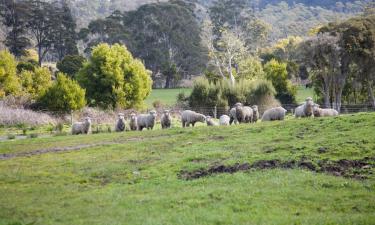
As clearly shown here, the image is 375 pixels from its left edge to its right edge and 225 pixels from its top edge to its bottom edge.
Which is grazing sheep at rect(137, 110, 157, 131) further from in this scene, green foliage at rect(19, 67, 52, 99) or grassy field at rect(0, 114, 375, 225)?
green foliage at rect(19, 67, 52, 99)

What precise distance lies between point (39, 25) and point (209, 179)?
235 ft

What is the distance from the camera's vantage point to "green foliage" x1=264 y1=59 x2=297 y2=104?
5650 cm

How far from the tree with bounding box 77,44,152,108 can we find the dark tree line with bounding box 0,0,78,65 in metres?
32.2

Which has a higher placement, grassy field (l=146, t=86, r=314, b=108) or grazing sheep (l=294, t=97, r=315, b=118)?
grassy field (l=146, t=86, r=314, b=108)

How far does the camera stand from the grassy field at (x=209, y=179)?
1098 centimetres

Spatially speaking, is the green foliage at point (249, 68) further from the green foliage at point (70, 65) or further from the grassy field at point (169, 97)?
the green foliage at point (70, 65)

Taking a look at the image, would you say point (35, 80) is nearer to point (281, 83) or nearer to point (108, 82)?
point (108, 82)

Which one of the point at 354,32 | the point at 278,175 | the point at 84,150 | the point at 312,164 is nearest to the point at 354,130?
the point at 312,164

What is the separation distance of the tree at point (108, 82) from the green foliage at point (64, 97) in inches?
206

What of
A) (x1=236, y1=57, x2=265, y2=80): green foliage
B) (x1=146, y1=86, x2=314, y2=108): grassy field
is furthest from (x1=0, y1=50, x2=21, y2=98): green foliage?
(x1=236, y1=57, x2=265, y2=80): green foliage

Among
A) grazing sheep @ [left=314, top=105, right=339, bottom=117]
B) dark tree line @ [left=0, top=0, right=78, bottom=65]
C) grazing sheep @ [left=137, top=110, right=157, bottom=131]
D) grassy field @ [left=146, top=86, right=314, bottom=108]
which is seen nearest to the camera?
grazing sheep @ [left=314, top=105, right=339, bottom=117]

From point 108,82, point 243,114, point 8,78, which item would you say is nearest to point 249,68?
point 108,82

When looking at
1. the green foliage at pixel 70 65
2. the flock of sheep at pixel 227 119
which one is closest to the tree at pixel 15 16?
the green foliage at pixel 70 65

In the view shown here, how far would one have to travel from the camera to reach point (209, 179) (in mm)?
14031
